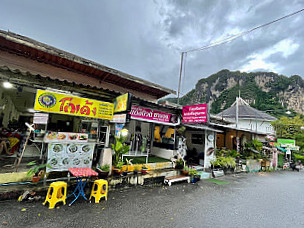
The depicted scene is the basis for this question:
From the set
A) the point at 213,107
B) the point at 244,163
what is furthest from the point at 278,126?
the point at 213,107

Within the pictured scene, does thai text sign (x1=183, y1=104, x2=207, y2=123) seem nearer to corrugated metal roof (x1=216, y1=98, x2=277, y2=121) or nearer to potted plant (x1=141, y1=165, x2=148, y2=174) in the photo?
potted plant (x1=141, y1=165, x2=148, y2=174)

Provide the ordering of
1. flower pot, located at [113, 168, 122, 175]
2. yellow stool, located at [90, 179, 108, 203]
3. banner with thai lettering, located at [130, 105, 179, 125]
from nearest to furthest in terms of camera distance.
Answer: yellow stool, located at [90, 179, 108, 203], flower pot, located at [113, 168, 122, 175], banner with thai lettering, located at [130, 105, 179, 125]

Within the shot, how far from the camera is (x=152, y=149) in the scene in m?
10.4

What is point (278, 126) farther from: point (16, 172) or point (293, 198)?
point (16, 172)

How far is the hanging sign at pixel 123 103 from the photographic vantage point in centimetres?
502

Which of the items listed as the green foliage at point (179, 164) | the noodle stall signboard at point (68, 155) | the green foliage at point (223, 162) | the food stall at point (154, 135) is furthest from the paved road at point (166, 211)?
the green foliage at point (223, 162)

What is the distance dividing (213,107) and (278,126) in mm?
44659

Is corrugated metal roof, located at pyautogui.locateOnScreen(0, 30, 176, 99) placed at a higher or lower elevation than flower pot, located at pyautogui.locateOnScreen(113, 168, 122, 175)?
higher

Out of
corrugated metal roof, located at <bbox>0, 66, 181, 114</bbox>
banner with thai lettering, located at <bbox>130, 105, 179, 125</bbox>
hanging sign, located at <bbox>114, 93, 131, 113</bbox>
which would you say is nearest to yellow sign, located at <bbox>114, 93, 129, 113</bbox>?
hanging sign, located at <bbox>114, 93, 131, 113</bbox>

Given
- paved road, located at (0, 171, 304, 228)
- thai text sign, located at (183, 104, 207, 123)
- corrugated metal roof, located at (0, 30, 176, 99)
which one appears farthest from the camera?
thai text sign, located at (183, 104, 207, 123)

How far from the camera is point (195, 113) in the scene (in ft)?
25.8

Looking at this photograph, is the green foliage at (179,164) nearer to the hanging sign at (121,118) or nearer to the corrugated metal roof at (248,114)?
the hanging sign at (121,118)

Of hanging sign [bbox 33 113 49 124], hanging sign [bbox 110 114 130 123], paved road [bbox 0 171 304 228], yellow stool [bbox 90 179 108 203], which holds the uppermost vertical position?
hanging sign [bbox 110 114 130 123]

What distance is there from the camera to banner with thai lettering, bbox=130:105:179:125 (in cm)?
698
